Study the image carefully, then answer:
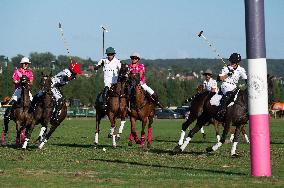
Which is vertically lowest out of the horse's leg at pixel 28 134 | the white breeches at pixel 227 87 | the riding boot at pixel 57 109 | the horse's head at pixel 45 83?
the horse's leg at pixel 28 134

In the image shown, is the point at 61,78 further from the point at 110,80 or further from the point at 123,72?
the point at 123,72

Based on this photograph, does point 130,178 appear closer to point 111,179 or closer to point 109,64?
point 111,179

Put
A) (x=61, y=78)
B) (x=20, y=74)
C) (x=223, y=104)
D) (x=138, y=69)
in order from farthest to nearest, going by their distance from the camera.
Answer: (x=20, y=74)
(x=138, y=69)
(x=61, y=78)
(x=223, y=104)

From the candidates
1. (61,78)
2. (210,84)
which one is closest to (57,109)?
(61,78)

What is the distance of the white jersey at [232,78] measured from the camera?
69.7 ft

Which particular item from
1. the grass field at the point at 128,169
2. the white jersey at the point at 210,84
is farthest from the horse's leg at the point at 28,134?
the white jersey at the point at 210,84

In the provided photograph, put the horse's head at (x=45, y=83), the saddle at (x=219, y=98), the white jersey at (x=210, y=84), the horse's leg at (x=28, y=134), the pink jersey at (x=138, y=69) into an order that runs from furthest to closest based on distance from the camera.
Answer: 1. the white jersey at (x=210, y=84)
2. the pink jersey at (x=138, y=69)
3. the horse's head at (x=45, y=83)
4. the horse's leg at (x=28, y=134)
5. the saddle at (x=219, y=98)

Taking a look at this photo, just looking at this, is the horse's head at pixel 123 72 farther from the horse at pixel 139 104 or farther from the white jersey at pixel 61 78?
the white jersey at pixel 61 78

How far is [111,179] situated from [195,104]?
7972 millimetres

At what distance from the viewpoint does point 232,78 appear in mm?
21500

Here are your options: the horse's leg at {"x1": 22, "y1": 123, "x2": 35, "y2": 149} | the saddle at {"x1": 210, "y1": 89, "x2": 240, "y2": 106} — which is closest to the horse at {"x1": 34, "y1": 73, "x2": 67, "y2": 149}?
the horse's leg at {"x1": 22, "y1": 123, "x2": 35, "y2": 149}

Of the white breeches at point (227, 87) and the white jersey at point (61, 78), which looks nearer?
the white breeches at point (227, 87)

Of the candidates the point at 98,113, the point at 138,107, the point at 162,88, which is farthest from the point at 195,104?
the point at 162,88

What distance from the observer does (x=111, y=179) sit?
1422cm
